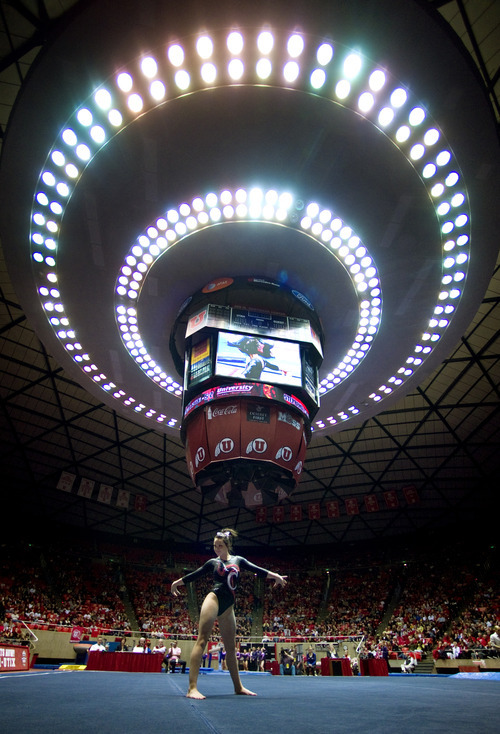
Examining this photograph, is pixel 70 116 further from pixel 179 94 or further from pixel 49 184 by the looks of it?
pixel 179 94

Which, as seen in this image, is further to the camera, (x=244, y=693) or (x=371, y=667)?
(x=371, y=667)

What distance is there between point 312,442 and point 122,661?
1456 cm

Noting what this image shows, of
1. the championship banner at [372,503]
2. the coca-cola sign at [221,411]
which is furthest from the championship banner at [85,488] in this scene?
the coca-cola sign at [221,411]

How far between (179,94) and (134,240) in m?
3.48

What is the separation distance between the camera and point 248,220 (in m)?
10.5

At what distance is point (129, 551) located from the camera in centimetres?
4162

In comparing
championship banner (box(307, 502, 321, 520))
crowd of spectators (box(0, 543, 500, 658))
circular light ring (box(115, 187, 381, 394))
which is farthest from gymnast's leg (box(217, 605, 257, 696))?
championship banner (box(307, 502, 321, 520))

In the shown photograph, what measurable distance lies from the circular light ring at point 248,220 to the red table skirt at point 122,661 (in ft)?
51.3

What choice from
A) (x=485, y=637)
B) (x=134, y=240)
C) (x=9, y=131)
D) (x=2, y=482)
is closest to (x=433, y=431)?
(x=485, y=637)

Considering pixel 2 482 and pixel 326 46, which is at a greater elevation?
pixel 326 46

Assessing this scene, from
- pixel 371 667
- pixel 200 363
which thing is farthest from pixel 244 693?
pixel 371 667

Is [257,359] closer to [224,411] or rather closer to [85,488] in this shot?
[224,411]

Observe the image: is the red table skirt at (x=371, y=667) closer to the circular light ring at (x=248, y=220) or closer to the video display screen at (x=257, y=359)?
the video display screen at (x=257, y=359)

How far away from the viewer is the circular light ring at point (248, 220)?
9.99 meters
